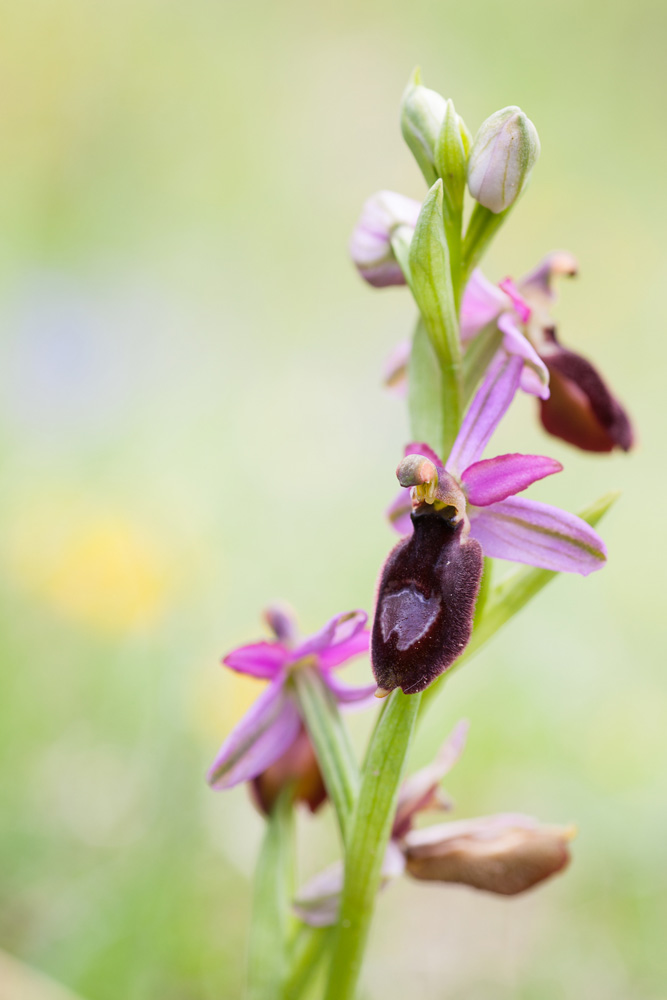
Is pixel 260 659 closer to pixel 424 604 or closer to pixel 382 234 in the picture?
pixel 424 604

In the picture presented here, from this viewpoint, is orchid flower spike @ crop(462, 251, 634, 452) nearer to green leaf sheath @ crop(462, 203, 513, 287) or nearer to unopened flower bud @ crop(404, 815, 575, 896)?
green leaf sheath @ crop(462, 203, 513, 287)

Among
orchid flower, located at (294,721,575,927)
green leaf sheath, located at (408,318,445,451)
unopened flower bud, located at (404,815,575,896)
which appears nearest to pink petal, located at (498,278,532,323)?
green leaf sheath, located at (408,318,445,451)

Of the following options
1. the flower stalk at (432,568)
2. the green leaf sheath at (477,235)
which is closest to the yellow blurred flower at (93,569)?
the flower stalk at (432,568)

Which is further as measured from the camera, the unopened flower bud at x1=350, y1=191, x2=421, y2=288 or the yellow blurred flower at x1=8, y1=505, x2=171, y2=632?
the yellow blurred flower at x1=8, y1=505, x2=171, y2=632

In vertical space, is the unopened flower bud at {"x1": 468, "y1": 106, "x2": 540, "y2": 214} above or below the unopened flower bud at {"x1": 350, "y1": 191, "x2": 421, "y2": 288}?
above

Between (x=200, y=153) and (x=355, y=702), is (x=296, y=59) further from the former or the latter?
(x=355, y=702)

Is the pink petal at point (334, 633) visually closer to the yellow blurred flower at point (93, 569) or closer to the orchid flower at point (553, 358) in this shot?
the orchid flower at point (553, 358)

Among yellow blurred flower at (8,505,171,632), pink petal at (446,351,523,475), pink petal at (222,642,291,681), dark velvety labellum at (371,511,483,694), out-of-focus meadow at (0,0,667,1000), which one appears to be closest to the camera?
dark velvety labellum at (371,511,483,694)
